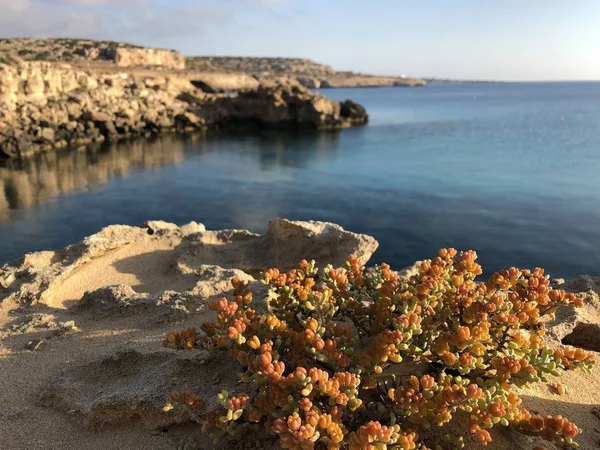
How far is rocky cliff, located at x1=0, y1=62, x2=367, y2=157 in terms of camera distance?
29.5 metres

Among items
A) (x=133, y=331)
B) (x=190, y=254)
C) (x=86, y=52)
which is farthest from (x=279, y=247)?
(x=86, y=52)

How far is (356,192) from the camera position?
20.4 meters

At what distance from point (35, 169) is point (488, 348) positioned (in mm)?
26355

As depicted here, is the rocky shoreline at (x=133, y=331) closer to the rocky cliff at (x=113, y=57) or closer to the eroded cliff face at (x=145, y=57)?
the rocky cliff at (x=113, y=57)

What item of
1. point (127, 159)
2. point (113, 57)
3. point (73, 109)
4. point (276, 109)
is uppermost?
point (113, 57)

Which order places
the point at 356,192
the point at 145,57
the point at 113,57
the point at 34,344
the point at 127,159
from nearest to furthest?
the point at 34,344 < the point at 356,192 < the point at 127,159 < the point at 113,57 < the point at 145,57

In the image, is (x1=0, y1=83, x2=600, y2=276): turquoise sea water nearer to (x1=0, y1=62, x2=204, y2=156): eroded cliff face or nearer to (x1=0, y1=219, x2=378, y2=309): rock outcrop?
(x1=0, y1=62, x2=204, y2=156): eroded cliff face

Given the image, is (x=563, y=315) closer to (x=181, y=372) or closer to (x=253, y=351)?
(x=253, y=351)

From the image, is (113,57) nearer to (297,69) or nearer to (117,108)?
(117,108)

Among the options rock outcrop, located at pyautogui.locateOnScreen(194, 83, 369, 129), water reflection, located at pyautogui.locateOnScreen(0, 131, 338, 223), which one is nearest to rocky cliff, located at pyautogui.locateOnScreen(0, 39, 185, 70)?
rock outcrop, located at pyautogui.locateOnScreen(194, 83, 369, 129)

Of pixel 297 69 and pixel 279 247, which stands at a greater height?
pixel 297 69

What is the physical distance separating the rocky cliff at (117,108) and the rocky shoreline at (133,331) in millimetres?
23442

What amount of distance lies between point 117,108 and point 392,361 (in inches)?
1462

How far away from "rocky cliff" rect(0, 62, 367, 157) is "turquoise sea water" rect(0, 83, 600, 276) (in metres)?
2.80
